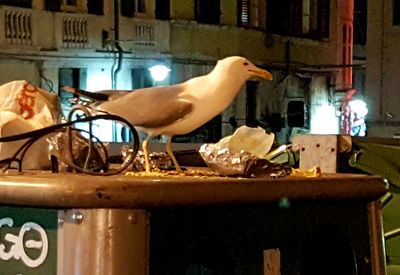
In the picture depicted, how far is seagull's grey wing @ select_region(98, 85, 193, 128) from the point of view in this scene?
9.45 feet

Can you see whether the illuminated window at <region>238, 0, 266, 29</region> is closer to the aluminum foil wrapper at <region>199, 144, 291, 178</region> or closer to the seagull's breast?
the seagull's breast

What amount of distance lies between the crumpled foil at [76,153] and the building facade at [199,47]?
12.5 metres

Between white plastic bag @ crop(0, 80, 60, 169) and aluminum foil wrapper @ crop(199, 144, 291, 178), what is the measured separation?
0.49m

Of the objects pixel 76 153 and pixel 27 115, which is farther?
pixel 27 115

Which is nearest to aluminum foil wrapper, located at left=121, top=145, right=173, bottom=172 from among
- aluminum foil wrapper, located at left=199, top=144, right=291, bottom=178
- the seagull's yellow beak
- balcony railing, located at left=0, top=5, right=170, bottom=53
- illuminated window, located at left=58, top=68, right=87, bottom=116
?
aluminum foil wrapper, located at left=199, top=144, right=291, bottom=178

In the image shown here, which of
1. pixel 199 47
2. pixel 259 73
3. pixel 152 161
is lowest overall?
pixel 152 161

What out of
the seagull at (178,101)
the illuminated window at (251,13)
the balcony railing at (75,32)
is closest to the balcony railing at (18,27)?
the balcony railing at (75,32)

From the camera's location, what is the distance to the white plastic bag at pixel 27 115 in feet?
9.62

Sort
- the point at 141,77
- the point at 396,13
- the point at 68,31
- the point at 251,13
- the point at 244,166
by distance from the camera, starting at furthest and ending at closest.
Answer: the point at 396,13 < the point at 251,13 < the point at 141,77 < the point at 68,31 < the point at 244,166

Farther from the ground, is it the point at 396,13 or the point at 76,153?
the point at 396,13

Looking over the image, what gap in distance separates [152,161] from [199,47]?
21.4 m

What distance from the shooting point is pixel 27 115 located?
310cm

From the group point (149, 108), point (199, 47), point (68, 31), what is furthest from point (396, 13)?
point (149, 108)

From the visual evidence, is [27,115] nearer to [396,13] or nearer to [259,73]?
[259,73]
